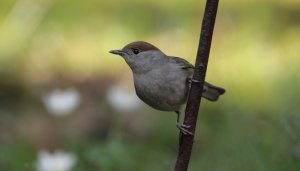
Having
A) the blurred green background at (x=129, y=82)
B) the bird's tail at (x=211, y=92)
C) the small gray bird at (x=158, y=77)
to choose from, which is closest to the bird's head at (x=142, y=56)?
the small gray bird at (x=158, y=77)

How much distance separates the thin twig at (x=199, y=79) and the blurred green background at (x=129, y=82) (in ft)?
4.69

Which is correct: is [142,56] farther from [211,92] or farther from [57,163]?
[57,163]

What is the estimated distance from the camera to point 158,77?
2643 millimetres

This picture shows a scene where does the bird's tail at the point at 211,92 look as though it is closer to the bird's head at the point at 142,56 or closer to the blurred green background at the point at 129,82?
the bird's head at the point at 142,56

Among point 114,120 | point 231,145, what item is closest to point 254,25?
point 114,120

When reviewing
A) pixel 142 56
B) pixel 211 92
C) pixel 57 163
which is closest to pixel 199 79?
pixel 142 56

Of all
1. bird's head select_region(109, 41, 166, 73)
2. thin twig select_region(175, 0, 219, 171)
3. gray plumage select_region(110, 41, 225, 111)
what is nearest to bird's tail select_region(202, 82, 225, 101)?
gray plumage select_region(110, 41, 225, 111)

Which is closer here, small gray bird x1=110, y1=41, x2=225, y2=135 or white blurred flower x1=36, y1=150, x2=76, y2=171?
small gray bird x1=110, y1=41, x2=225, y2=135

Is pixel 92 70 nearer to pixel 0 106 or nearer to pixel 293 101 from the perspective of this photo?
pixel 0 106

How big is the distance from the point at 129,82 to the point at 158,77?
290 cm

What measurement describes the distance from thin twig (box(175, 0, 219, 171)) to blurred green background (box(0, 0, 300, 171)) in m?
1.43

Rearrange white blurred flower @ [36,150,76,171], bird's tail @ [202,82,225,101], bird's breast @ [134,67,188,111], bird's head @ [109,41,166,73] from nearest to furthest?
bird's breast @ [134,67,188,111] → bird's head @ [109,41,166,73] → bird's tail @ [202,82,225,101] → white blurred flower @ [36,150,76,171]

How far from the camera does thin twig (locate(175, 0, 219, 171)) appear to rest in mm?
1803

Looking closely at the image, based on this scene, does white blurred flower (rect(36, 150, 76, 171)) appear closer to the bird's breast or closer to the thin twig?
the bird's breast
